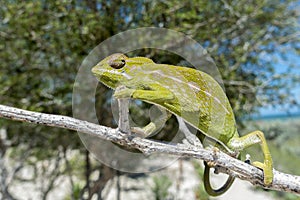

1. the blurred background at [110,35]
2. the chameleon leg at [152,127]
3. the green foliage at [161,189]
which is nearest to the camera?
the chameleon leg at [152,127]

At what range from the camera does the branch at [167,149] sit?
791 millimetres

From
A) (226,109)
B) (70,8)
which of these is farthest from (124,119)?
(70,8)

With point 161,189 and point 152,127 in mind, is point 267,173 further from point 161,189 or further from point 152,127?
point 161,189

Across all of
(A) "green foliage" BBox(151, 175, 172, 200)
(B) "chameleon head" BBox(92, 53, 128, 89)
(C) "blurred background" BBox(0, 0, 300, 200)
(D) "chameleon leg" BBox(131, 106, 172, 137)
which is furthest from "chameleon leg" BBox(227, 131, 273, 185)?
(A) "green foliage" BBox(151, 175, 172, 200)

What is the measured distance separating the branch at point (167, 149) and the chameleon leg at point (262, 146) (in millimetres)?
16

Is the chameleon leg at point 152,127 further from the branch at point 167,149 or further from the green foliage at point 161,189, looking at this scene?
the green foliage at point 161,189

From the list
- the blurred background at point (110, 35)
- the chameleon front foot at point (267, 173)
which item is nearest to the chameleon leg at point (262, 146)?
the chameleon front foot at point (267, 173)

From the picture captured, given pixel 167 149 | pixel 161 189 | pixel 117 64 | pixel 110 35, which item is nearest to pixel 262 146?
pixel 167 149

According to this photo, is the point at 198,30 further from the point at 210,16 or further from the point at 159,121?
the point at 159,121

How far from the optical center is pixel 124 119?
808 millimetres

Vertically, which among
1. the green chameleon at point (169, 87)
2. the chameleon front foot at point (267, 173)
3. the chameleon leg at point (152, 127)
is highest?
the green chameleon at point (169, 87)

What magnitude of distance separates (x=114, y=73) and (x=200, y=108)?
21 centimetres

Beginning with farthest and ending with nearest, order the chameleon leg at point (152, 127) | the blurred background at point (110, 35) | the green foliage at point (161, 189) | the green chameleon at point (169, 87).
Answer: the green foliage at point (161, 189) → the blurred background at point (110, 35) → the chameleon leg at point (152, 127) → the green chameleon at point (169, 87)

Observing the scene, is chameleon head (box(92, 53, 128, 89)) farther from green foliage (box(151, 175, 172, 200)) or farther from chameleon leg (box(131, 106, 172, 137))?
green foliage (box(151, 175, 172, 200))
